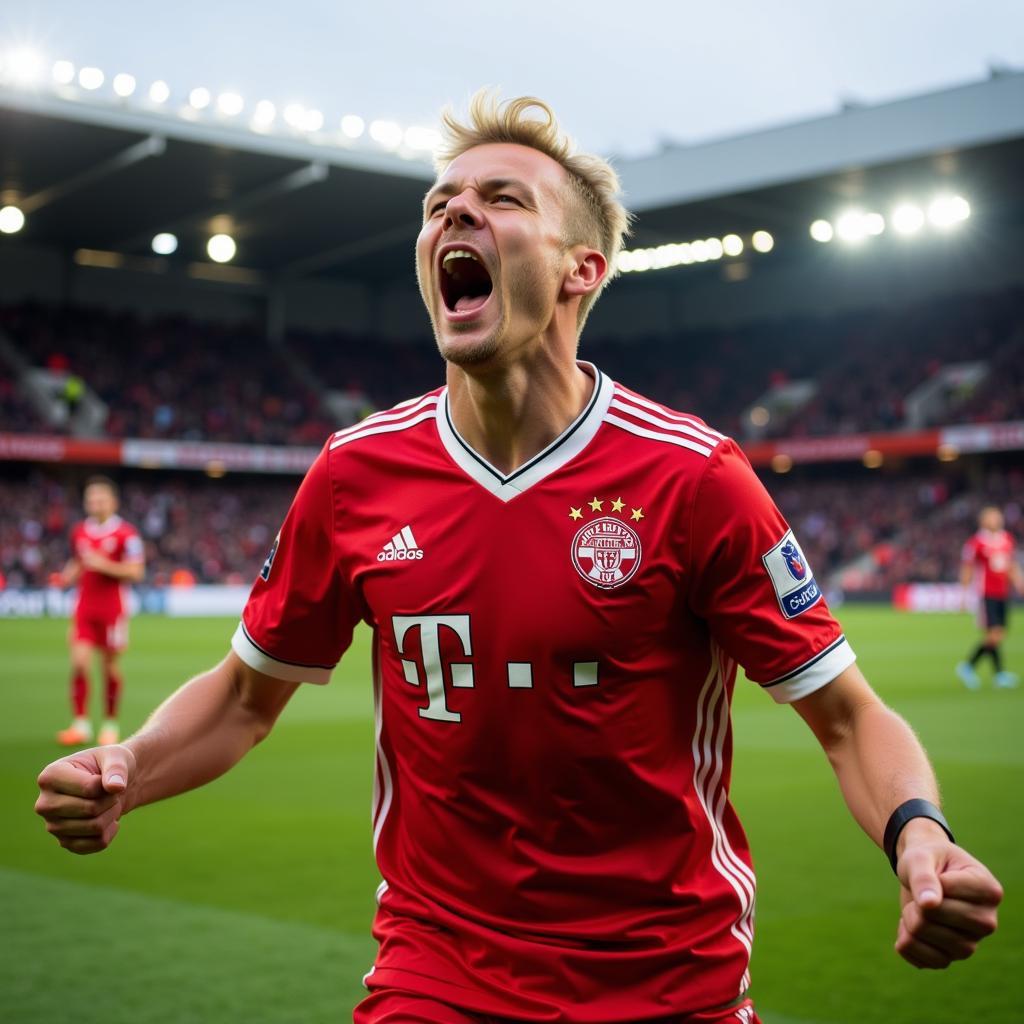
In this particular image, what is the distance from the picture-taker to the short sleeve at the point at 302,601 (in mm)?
3021

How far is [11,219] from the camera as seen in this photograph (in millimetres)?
41250

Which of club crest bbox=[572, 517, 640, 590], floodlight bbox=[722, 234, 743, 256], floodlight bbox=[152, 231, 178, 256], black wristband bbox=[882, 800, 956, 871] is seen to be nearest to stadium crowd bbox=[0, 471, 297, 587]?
floodlight bbox=[152, 231, 178, 256]

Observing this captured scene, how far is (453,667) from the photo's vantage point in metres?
2.73

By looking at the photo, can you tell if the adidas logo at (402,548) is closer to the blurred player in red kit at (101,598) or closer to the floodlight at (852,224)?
the blurred player in red kit at (101,598)

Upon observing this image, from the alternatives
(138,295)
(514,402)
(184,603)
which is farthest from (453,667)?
(138,295)

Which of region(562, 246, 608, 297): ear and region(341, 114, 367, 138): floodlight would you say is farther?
region(341, 114, 367, 138): floodlight

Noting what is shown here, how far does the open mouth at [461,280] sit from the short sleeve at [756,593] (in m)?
0.62

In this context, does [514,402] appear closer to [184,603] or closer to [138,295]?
[184,603]

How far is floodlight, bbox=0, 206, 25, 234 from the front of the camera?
133 ft

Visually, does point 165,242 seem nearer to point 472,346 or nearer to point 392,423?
point 392,423

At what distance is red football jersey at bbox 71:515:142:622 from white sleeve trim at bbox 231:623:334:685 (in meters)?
9.31

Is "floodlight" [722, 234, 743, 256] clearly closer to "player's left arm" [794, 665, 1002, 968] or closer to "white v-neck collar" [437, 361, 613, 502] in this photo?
"white v-neck collar" [437, 361, 613, 502]

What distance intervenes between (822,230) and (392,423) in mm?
42358

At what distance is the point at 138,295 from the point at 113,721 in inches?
1547
